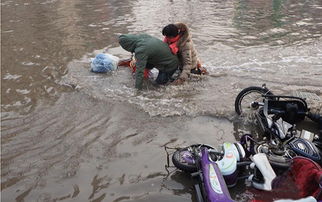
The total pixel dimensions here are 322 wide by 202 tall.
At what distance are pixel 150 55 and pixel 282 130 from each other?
3.12 m

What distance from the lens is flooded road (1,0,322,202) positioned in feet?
13.4

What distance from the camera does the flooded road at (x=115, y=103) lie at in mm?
4086

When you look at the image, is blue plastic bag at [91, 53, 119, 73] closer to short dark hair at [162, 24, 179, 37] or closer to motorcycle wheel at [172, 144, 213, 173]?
short dark hair at [162, 24, 179, 37]

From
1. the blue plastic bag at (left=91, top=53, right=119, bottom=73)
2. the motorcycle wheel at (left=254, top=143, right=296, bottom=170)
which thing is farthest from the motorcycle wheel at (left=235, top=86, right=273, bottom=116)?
the blue plastic bag at (left=91, top=53, right=119, bottom=73)

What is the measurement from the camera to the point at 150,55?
6.60 m

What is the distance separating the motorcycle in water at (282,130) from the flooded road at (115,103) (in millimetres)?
454

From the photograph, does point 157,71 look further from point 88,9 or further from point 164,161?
point 88,9

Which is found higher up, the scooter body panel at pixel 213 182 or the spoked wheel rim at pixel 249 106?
the scooter body panel at pixel 213 182

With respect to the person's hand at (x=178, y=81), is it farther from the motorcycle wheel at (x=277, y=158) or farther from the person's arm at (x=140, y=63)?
the motorcycle wheel at (x=277, y=158)

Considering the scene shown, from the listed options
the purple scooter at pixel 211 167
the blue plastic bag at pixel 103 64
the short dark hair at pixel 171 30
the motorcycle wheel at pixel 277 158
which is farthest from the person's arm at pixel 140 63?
the motorcycle wheel at pixel 277 158

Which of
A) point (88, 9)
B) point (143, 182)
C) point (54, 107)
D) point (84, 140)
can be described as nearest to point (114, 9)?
point (88, 9)

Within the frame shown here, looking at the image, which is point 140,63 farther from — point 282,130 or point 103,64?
point 282,130

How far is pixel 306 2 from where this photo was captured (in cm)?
1806

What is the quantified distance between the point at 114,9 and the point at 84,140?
12768 millimetres
